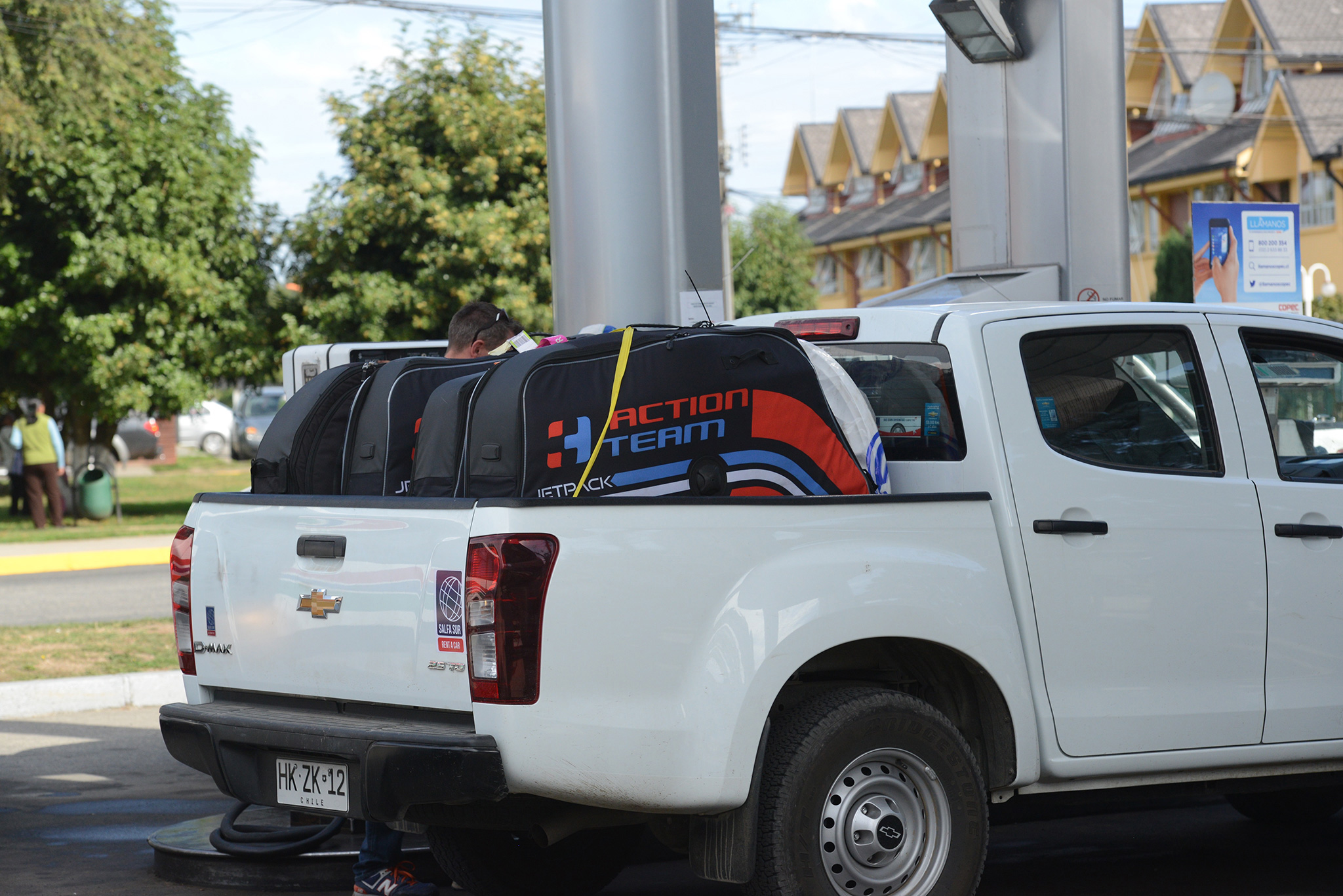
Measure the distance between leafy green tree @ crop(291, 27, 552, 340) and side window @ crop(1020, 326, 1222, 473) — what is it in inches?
557

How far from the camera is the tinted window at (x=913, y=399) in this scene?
4852 mm

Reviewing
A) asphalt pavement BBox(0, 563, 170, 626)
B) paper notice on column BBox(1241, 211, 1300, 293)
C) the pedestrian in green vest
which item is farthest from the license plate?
the pedestrian in green vest

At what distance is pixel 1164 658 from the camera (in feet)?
15.8

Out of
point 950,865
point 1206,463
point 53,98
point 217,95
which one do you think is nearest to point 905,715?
point 950,865

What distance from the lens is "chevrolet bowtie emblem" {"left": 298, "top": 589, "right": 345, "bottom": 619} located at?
4359mm

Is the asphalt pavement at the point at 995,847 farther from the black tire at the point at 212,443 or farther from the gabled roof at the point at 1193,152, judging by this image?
the black tire at the point at 212,443

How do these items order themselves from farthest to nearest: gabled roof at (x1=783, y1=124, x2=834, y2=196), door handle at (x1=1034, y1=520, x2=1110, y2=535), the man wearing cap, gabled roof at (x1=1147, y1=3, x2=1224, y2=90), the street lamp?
1. gabled roof at (x1=783, y1=124, x2=834, y2=196)
2. gabled roof at (x1=1147, y1=3, x2=1224, y2=90)
3. the street lamp
4. the man wearing cap
5. door handle at (x1=1034, y1=520, x2=1110, y2=535)

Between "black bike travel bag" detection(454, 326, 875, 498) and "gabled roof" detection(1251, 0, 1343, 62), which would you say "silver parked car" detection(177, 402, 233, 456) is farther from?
"black bike travel bag" detection(454, 326, 875, 498)

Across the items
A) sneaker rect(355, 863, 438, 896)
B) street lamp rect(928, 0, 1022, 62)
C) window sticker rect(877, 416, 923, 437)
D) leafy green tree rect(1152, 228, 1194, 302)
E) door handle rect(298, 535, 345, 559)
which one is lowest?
sneaker rect(355, 863, 438, 896)

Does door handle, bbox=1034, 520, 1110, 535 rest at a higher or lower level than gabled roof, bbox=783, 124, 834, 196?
lower

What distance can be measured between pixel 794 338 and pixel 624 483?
2.33 ft

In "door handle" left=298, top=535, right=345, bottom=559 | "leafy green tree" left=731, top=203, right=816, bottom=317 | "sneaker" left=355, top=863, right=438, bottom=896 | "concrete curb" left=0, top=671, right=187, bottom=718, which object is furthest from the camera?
"leafy green tree" left=731, top=203, right=816, bottom=317

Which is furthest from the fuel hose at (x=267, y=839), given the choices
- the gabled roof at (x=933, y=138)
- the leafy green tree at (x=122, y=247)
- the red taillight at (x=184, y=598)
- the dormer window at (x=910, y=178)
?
the dormer window at (x=910, y=178)

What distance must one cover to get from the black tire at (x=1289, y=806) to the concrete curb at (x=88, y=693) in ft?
19.8
